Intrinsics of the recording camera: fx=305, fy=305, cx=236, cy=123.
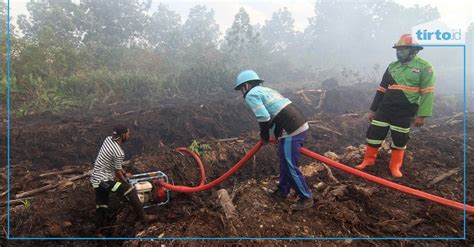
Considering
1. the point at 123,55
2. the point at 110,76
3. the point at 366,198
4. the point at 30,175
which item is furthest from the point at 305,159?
the point at 123,55

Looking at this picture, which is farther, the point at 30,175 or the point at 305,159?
the point at 305,159

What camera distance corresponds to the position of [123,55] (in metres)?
20.4

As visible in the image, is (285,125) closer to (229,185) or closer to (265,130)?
(265,130)

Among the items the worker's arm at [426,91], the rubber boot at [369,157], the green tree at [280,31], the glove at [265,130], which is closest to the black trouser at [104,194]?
the glove at [265,130]

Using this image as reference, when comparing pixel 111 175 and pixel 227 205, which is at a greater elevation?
pixel 111 175

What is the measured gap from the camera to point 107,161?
4297 millimetres

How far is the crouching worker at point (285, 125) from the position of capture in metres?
4.02

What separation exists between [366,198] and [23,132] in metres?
8.19

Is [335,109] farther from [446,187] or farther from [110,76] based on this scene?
[110,76]

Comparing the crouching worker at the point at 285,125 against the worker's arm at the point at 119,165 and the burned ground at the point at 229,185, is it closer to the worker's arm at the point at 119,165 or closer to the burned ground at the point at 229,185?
the burned ground at the point at 229,185

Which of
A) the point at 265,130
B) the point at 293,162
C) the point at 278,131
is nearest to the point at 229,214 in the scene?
the point at 293,162

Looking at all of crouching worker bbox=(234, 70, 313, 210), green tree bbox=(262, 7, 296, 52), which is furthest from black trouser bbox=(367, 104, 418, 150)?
green tree bbox=(262, 7, 296, 52)

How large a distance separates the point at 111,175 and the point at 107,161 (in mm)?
247

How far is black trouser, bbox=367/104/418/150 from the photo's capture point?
192 inches
